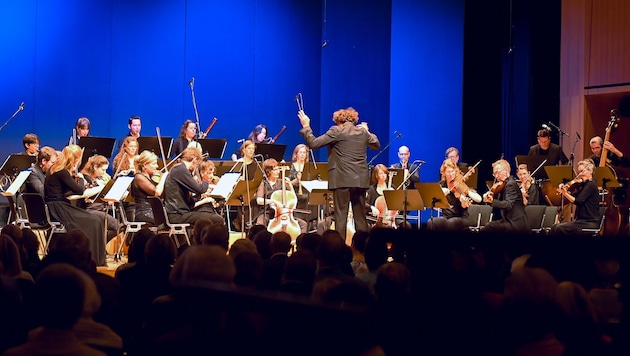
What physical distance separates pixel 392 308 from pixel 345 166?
6.04m

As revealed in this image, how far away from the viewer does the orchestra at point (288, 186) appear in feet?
28.6

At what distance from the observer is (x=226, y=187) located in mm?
8531

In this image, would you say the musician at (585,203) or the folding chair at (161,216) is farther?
the musician at (585,203)

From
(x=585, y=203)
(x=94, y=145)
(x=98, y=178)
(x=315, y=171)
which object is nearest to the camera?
(x=98, y=178)

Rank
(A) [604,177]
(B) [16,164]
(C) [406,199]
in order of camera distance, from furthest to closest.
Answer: (A) [604,177]
(B) [16,164]
(C) [406,199]

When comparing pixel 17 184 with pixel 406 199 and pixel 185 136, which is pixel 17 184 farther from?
pixel 406 199

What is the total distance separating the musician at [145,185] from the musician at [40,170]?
35.4 inches

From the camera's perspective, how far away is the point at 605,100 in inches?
508

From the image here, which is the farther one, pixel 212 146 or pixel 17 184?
pixel 212 146

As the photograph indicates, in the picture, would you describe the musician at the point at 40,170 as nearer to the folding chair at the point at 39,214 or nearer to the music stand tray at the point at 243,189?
the folding chair at the point at 39,214

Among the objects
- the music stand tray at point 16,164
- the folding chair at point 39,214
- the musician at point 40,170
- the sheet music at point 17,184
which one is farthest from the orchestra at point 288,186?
the music stand tray at point 16,164

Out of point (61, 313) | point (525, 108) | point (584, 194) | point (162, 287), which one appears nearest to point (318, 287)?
point (61, 313)

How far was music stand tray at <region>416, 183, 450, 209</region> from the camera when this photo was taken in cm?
886

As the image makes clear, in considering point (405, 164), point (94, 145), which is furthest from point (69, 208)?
point (405, 164)
